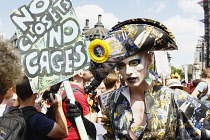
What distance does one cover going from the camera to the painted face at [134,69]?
2.59m

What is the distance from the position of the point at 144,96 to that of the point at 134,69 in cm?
29

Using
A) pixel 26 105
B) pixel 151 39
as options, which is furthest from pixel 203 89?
pixel 26 105

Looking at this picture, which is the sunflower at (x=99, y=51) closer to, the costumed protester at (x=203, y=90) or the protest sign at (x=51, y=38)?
the protest sign at (x=51, y=38)

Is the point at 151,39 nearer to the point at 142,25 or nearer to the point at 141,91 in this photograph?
the point at 142,25

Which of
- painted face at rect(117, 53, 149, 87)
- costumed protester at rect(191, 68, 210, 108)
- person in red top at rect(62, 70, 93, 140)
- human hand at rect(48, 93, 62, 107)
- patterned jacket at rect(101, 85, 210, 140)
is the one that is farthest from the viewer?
costumed protester at rect(191, 68, 210, 108)

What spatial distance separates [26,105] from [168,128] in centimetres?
144

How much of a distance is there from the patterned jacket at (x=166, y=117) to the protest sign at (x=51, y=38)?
2.13 ft

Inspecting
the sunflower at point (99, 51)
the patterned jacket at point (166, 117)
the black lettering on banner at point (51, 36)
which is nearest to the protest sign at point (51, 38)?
the black lettering on banner at point (51, 36)

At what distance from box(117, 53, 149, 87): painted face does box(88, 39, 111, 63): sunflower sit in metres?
0.20

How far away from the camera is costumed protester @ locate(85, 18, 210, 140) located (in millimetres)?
2482

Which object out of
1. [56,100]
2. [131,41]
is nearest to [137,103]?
[131,41]

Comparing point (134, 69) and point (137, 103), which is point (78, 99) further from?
point (134, 69)

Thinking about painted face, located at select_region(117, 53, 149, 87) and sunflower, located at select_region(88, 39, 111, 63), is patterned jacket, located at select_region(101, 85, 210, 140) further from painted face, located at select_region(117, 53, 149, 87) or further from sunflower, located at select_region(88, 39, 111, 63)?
sunflower, located at select_region(88, 39, 111, 63)

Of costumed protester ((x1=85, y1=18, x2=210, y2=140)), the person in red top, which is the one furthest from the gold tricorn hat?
the person in red top
